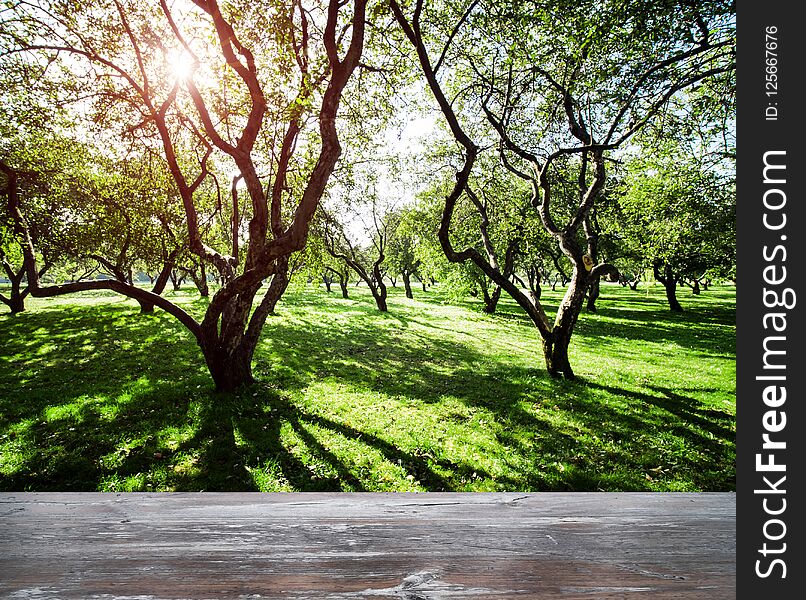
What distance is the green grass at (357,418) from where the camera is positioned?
6.26 m

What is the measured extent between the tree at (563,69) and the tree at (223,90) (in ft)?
7.91

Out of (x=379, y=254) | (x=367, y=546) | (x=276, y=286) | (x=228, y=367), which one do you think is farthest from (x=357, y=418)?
(x=379, y=254)

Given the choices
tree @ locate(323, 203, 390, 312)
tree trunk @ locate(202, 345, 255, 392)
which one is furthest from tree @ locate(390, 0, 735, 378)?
tree @ locate(323, 203, 390, 312)

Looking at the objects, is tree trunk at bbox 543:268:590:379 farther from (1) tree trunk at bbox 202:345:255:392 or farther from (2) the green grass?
(1) tree trunk at bbox 202:345:255:392

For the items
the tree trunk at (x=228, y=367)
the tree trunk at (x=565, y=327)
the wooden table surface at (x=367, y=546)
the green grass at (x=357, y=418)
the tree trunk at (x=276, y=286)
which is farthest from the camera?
the tree trunk at (x=565, y=327)

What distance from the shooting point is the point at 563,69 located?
10438mm

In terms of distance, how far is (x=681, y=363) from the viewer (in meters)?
15.6

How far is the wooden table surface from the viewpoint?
132cm

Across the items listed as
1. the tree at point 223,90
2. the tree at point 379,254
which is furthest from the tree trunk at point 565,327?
the tree at point 379,254

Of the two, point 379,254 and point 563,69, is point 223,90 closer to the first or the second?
point 563,69

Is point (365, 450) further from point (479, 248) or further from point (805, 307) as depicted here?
point (479, 248)

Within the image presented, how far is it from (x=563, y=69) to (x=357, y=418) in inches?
433

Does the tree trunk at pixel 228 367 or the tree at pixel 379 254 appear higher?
the tree at pixel 379 254

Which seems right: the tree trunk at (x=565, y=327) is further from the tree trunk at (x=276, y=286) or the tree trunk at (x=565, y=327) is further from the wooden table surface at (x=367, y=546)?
the wooden table surface at (x=367, y=546)
